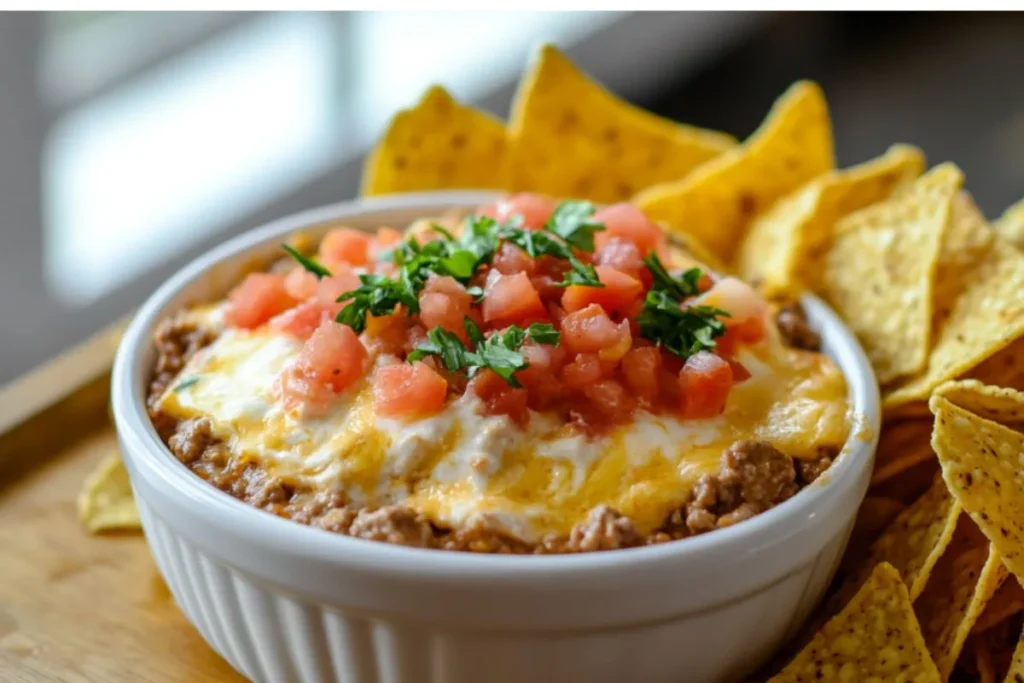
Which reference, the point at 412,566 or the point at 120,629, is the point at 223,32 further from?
the point at 412,566

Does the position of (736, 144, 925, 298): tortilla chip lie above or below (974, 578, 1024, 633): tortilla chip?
above

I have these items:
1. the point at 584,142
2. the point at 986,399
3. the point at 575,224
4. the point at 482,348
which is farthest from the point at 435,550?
the point at 584,142

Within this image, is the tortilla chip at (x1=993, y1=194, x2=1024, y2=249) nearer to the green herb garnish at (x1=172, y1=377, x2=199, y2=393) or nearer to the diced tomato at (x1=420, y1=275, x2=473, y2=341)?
the diced tomato at (x1=420, y1=275, x2=473, y2=341)

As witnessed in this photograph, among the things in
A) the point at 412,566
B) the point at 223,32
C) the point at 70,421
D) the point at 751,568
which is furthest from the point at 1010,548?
the point at 223,32

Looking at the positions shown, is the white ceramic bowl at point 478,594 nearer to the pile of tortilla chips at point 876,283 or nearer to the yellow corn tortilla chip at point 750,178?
the pile of tortilla chips at point 876,283

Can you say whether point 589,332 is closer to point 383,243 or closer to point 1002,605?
point 383,243

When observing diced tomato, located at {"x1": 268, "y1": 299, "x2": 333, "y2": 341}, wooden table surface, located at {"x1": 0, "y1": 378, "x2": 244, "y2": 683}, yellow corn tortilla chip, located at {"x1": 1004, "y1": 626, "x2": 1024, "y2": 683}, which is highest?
diced tomato, located at {"x1": 268, "y1": 299, "x2": 333, "y2": 341}

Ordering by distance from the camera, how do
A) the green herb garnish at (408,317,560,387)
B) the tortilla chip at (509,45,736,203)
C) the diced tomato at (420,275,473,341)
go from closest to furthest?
the green herb garnish at (408,317,560,387) < the diced tomato at (420,275,473,341) < the tortilla chip at (509,45,736,203)

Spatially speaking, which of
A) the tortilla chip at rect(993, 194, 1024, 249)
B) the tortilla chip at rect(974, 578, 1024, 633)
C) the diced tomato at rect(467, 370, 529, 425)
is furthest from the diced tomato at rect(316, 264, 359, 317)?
the tortilla chip at rect(993, 194, 1024, 249)
